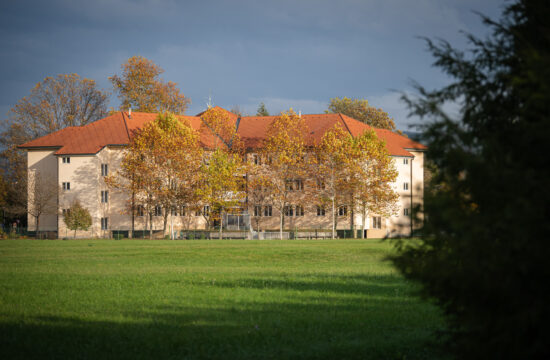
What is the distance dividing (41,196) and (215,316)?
55.7 m

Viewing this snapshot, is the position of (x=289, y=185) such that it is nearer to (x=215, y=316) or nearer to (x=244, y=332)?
(x=215, y=316)

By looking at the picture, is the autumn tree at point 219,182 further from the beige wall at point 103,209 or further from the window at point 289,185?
the beige wall at point 103,209

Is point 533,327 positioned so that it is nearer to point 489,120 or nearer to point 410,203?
point 410,203

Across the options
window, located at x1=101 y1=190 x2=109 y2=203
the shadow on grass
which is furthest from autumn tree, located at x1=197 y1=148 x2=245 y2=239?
the shadow on grass

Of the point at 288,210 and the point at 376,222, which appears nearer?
the point at 376,222

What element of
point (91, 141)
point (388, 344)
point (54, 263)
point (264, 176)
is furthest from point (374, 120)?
point (388, 344)

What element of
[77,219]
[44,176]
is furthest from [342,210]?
[44,176]

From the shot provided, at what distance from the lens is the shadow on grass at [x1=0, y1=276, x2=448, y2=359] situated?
283 inches

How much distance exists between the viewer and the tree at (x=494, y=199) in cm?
358

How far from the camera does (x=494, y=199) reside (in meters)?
3.72

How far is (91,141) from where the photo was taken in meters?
62.2

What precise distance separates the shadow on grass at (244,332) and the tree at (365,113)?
70527 mm

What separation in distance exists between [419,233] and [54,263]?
2055cm

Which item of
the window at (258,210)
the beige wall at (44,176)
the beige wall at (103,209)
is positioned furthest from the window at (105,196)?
the window at (258,210)
